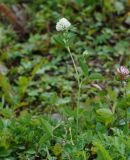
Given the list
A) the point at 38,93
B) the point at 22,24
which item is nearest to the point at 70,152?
the point at 38,93

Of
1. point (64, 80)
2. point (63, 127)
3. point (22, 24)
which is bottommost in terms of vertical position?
point (63, 127)

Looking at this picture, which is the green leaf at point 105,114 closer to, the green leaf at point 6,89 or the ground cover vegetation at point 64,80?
the ground cover vegetation at point 64,80

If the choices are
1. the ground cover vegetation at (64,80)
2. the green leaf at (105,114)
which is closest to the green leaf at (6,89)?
the ground cover vegetation at (64,80)

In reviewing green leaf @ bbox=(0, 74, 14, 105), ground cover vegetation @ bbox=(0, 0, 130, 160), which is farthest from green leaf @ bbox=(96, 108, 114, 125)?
green leaf @ bbox=(0, 74, 14, 105)

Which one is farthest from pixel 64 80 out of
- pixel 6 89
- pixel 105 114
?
pixel 105 114

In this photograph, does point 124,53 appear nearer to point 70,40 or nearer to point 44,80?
point 44,80

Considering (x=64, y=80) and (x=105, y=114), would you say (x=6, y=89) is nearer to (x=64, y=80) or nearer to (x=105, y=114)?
(x=64, y=80)

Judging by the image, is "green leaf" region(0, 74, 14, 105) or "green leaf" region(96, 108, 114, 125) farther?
"green leaf" region(0, 74, 14, 105)

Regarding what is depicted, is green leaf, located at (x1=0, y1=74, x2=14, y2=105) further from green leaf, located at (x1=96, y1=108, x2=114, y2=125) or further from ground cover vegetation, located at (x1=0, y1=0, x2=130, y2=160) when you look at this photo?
green leaf, located at (x1=96, y1=108, x2=114, y2=125)

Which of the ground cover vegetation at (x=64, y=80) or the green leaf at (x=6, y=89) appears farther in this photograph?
the green leaf at (x=6, y=89)
